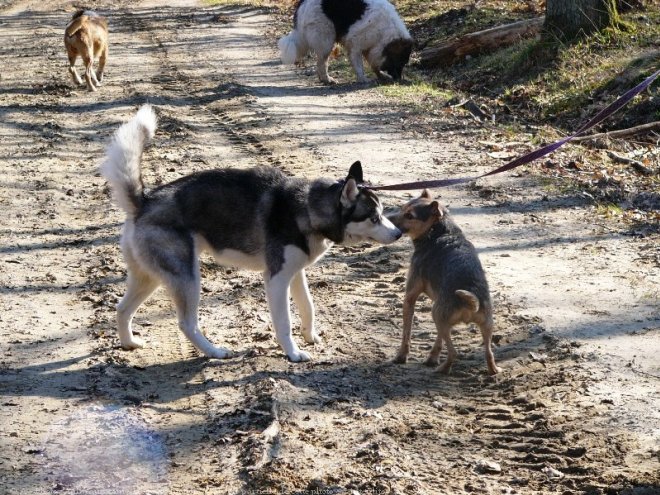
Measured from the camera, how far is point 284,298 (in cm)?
620

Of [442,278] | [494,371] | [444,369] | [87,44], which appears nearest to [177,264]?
[442,278]

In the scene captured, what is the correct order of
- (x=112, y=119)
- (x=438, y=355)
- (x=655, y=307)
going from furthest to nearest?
(x=112, y=119) → (x=655, y=307) → (x=438, y=355)

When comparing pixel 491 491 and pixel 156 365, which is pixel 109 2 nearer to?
pixel 156 365

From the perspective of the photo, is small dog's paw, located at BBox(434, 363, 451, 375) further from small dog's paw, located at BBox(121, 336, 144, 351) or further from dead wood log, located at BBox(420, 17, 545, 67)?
dead wood log, located at BBox(420, 17, 545, 67)

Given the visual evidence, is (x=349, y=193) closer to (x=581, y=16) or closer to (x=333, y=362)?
(x=333, y=362)

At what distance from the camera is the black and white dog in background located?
1587cm

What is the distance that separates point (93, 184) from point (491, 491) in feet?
22.0

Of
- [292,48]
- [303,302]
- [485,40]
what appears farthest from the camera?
[485,40]

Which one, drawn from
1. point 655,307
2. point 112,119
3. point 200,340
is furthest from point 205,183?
point 112,119

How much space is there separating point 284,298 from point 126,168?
51.3 inches

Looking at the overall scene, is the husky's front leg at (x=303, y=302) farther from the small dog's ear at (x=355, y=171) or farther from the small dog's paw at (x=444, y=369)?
the small dog's paw at (x=444, y=369)

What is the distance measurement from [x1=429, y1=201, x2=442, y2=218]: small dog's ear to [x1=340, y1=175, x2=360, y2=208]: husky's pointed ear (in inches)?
20.7

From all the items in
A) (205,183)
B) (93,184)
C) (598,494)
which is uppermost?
(205,183)

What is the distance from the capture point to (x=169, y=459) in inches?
191
